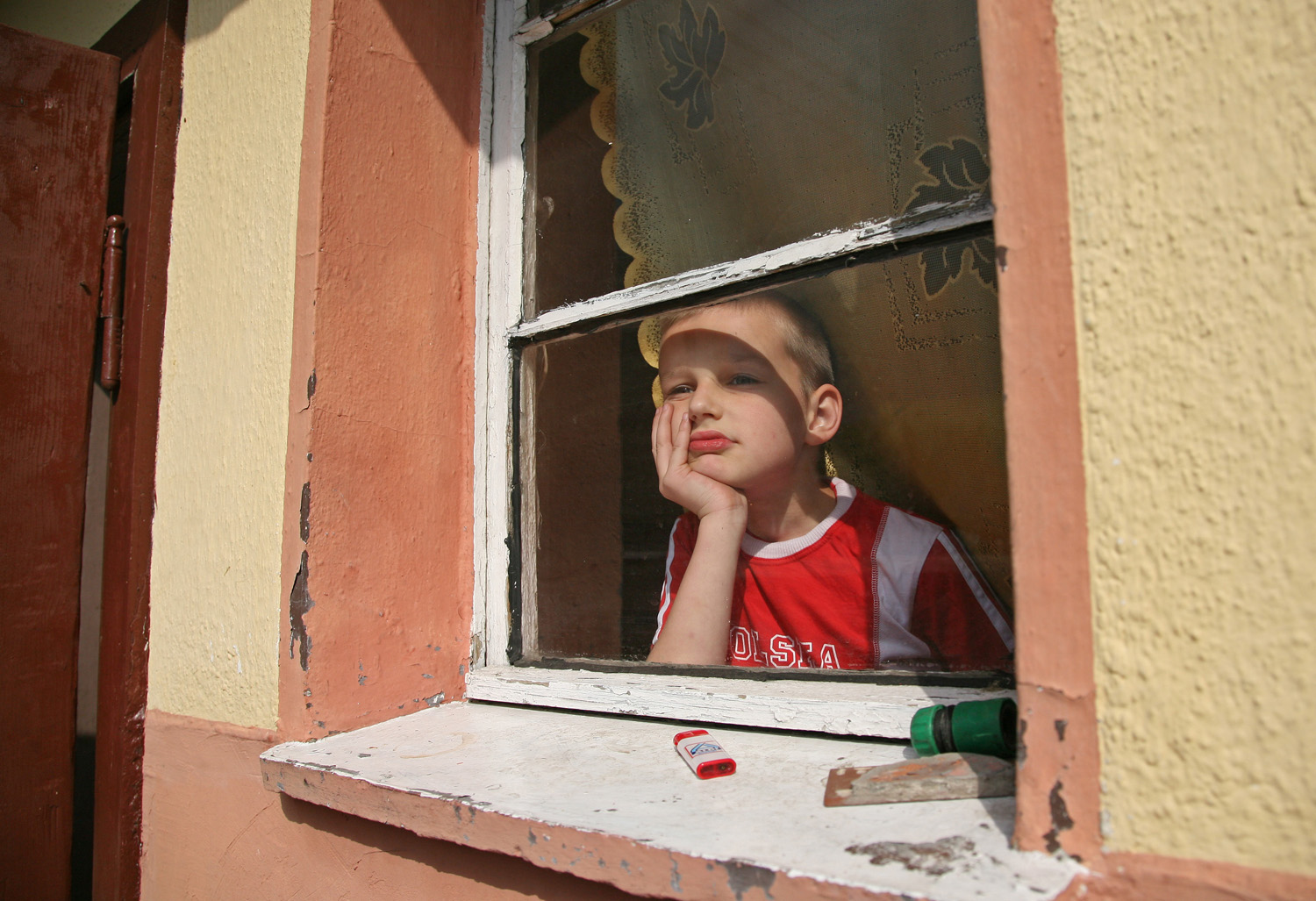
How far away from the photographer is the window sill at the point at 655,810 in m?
0.67

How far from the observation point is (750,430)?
138cm

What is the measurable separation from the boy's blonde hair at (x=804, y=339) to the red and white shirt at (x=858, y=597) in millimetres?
182

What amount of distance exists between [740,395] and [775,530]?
0.82ft

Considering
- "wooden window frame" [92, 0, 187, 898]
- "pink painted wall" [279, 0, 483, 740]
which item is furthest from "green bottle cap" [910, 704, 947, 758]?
"wooden window frame" [92, 0, 187, 898]

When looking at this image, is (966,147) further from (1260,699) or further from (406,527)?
(406,527)

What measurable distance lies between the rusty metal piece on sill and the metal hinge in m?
1.68

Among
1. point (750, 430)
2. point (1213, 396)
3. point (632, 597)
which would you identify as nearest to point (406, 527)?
point (632, 597)

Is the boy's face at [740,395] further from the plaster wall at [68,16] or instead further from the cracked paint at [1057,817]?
the plaster wall at [68,16]

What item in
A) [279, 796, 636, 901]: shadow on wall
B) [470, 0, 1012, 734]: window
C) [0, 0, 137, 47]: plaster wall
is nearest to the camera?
[279, 796, 636, 901]: shadow on wall

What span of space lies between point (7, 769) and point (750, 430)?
1.59 m

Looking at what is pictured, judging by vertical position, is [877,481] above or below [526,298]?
below

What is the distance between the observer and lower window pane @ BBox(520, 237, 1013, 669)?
42.8 inches

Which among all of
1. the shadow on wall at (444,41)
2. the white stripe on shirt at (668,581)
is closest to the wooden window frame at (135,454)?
the shadow on wall at (444,41)

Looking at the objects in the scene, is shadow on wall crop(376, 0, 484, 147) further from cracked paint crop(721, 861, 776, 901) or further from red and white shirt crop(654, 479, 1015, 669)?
cracked paint crop(721, 861, 776, 901)
